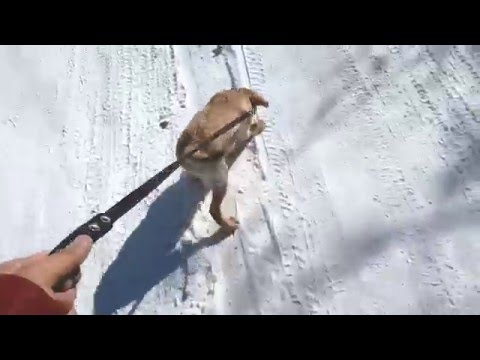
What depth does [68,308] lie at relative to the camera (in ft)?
6.47

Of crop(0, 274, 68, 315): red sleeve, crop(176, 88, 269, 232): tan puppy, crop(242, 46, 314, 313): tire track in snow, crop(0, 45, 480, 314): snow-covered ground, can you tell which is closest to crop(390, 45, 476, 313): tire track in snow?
crop(0, 45, 480, 314): snow-covered ground

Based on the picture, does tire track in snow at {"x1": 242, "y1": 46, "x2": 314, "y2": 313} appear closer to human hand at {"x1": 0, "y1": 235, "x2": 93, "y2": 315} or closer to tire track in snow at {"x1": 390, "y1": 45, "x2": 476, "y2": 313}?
tire track in snow at {"x1": 390, "y1": 45, "x2": 476, "y2": 313}

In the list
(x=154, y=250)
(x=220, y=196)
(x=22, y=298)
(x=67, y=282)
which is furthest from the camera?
(x=154, y=250)

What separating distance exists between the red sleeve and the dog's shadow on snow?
0.76 meters

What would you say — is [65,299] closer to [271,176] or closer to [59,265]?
[59,265]

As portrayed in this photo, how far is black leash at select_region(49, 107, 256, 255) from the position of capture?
8.00 ft

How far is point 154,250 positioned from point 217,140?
0.59 m

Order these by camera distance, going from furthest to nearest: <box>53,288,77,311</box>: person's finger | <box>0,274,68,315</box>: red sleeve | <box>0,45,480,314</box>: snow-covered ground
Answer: <box>0,45,480,314</box>: snow-covered ground
<box>53,288,77,311</box>: person's finger
<box>0,274,68,315</box>: red sleeve

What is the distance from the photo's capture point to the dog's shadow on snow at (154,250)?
2654 mm

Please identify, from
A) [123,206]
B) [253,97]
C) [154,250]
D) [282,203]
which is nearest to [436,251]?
[282,203]

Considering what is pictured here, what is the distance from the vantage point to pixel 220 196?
2.63 metres

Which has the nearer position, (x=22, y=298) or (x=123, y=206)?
(x=22, y=298)

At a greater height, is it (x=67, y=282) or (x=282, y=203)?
(x=67, y=282)

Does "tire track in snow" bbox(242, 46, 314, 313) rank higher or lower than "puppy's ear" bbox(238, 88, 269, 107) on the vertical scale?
lower
